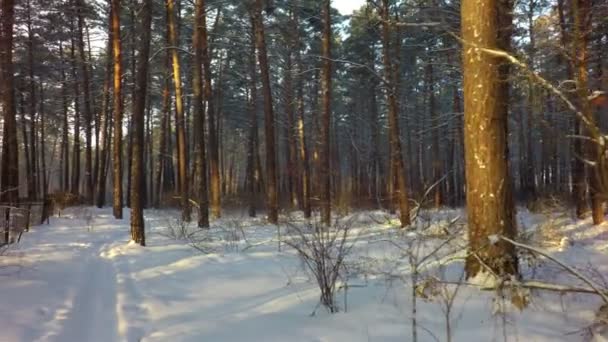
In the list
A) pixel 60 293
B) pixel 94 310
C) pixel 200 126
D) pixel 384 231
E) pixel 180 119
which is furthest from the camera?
pixel 180 119

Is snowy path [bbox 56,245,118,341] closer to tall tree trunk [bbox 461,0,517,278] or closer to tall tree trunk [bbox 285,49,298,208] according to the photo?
tall tree trunk [bbox 461,0,517,278]

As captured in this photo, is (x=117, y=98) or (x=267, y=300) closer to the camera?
(x=267, y=300)

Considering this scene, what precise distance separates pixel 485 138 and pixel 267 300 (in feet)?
9.82

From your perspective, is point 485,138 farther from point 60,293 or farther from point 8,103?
point 8,103

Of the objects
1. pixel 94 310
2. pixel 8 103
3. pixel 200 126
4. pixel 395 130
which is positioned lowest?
pixel 94 310

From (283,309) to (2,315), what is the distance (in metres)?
2.95

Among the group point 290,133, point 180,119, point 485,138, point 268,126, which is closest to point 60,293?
point 485,138

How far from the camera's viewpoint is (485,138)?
18.4 feet

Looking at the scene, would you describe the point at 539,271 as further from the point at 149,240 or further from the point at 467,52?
the point at 149,240

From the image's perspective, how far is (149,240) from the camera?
12.2 m

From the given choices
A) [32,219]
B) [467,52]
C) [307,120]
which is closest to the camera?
[467,52]

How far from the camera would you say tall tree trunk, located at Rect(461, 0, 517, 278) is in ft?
18.1

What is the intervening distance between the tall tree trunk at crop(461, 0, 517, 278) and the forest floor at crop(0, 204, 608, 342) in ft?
1.13

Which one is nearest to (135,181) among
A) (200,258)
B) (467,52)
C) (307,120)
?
(200,258)
